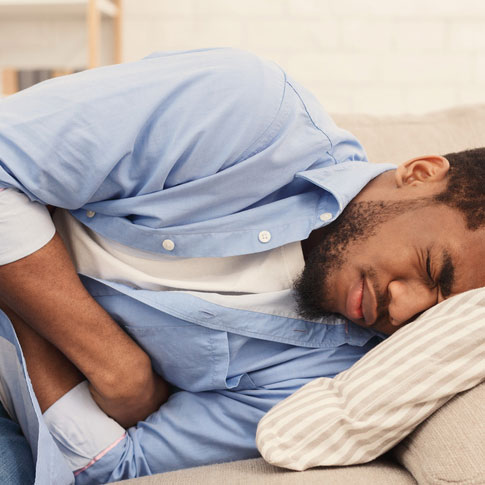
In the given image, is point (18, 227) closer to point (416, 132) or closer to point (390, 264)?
point (390, 264)

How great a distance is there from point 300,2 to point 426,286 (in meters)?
1.76

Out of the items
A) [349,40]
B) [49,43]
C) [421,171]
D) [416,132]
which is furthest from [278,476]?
[49,43]

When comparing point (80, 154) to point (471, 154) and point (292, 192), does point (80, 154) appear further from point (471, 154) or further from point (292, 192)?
point (471, 154)

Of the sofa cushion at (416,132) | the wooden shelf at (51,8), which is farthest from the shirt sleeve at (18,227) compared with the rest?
the wooden shelf at (51,8)

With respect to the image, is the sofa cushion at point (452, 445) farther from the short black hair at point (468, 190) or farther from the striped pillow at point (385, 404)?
the short black hair at point (468, 190)

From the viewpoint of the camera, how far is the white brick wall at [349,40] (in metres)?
2.43

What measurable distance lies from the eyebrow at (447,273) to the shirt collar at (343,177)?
0.54ft

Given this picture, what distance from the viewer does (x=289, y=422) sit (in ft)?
2.70

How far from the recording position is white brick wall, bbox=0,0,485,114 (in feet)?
7.98

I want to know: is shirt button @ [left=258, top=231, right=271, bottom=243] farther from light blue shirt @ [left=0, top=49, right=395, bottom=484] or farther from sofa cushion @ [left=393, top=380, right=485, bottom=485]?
A: sofa cushion @ [left=393, top=380, right=485, bottom=485]

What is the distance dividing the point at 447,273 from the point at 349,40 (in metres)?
1.73

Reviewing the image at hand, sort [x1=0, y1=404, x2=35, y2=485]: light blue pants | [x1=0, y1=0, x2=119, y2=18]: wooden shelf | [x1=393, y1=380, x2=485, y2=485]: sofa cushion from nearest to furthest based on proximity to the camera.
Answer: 1. [x1=393, y1=380, x2=485, y2=485]: sofa cushion
2. [x1=0, y1=404, x2=35, y2=485]: light blue pants
3. [x1=0, y1=0, x2=119, y2=18]: wooden shelf

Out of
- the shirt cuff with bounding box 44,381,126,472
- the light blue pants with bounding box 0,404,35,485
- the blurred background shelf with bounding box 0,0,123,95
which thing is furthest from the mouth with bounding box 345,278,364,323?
the blurred background shelf with bounding box 0,0,123,95

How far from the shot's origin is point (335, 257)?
3.25 ft
